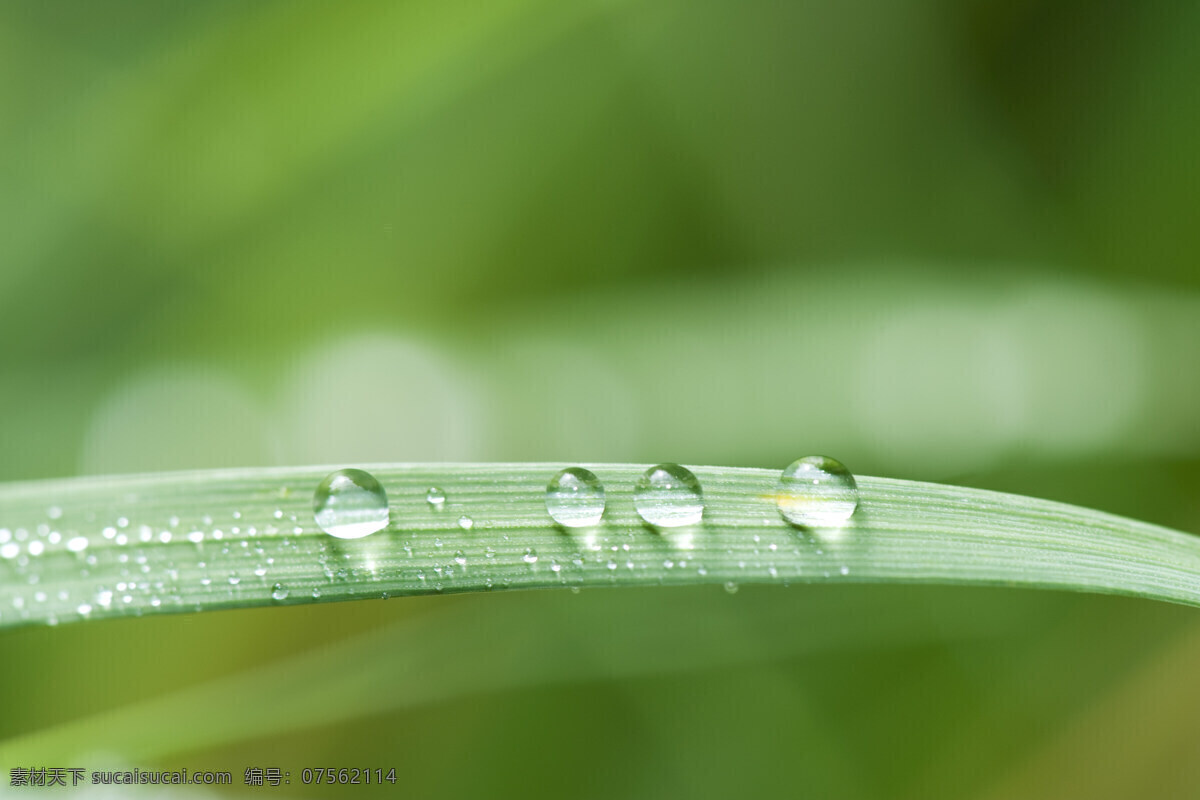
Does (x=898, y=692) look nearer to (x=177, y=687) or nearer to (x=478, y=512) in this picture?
(x=478, y=512)

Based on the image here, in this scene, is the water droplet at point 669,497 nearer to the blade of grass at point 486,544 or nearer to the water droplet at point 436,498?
the blade of grass at point 486,544

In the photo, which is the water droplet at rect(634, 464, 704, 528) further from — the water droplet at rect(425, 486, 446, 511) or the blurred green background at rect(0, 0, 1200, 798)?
the blurred green background at rect(0, 0, 1200, 798)

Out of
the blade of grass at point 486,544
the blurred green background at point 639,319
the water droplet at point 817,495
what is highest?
the blurred green background at point 639,319

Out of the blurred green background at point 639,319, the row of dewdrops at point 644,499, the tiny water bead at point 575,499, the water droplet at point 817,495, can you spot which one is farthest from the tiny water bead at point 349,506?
the blurred green background at point 639,319

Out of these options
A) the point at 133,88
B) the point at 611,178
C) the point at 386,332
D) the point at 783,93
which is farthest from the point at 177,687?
the point at 783,93

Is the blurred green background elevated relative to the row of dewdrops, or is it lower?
elevated

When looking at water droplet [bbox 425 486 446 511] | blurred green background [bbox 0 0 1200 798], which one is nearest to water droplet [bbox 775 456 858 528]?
water droplet [bbox 425 486 446 511]
